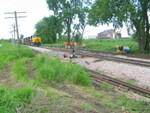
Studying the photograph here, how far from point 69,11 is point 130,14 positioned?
1024 inches

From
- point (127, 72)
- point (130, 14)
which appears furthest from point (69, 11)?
point (127, 72)

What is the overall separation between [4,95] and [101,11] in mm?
22990

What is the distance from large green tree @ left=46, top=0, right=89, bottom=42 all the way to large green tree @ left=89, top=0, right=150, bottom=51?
2016 centimetres

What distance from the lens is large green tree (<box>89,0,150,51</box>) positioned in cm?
2319

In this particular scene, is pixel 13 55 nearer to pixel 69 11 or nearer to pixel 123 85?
pixel 123 85

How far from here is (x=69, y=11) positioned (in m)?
47.6

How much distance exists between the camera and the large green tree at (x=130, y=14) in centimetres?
2319

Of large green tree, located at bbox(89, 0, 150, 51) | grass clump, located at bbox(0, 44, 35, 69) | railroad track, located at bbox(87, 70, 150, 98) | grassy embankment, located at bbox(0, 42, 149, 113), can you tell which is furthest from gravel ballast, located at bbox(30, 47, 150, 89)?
large green tree, located at bbox(89, 0, 150, 51)

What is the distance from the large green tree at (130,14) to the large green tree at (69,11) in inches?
794

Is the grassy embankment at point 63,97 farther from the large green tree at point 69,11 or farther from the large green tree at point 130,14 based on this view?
the large green tree at point 69,11

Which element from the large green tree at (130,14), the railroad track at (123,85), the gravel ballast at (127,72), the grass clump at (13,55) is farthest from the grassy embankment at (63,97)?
the large green tree at (130,14)

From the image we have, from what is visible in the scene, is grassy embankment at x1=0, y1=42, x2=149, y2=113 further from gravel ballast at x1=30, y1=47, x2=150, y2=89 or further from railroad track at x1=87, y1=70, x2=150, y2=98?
gravel ballast at x1=30, y1=47, x2=150, y2=89

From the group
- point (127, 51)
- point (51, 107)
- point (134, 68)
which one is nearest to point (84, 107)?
point (51, 107)

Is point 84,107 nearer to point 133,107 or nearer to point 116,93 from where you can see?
point 133,107
